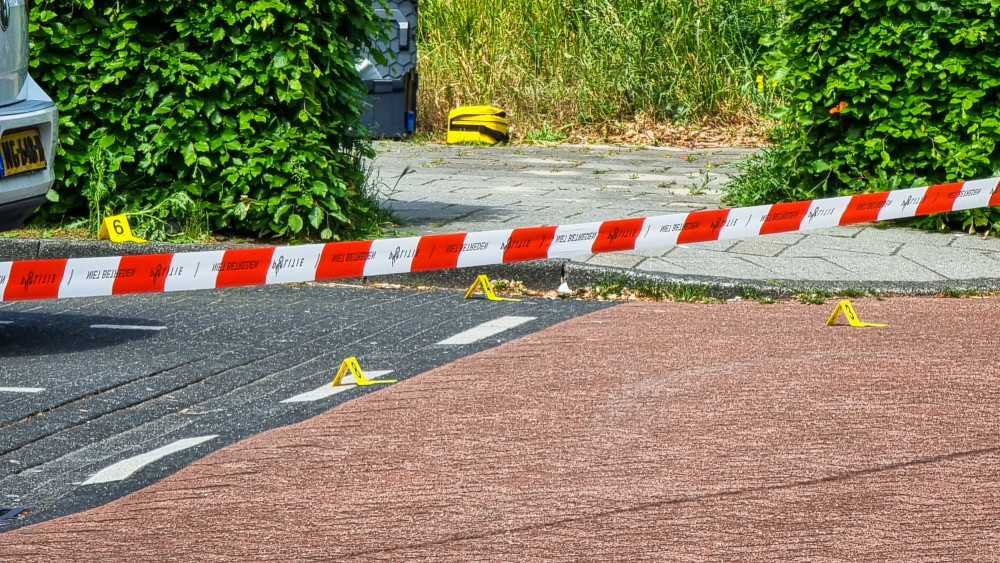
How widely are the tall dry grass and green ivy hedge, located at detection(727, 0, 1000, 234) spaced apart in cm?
689

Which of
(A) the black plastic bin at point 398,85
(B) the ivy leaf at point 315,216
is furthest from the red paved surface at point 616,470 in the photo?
(A) the black plastic bin at point 398,85

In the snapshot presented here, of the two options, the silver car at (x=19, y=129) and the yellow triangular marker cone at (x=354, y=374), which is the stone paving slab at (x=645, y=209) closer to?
the yellow triangular marker cone at (x=354, y=374)

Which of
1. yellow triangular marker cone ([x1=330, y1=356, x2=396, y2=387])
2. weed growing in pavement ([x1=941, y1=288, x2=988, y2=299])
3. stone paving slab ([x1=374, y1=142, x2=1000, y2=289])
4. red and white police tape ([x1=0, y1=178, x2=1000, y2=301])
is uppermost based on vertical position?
red and white police tape ([x1=0, y1=178, x2=1000, y2=301])

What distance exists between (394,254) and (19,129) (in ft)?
5.67

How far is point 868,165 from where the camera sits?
8.43m

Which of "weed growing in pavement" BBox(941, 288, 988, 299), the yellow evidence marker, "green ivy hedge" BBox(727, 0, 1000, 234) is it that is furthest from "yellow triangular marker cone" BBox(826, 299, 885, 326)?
the yellow evidence marker

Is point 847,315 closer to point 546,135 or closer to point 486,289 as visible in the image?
point 486,289

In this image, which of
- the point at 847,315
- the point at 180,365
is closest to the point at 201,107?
the point at 180,365

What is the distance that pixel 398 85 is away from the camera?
15.3 meters

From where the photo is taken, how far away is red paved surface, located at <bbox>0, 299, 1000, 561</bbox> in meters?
3.23

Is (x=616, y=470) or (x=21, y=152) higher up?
(x=616, y=470)

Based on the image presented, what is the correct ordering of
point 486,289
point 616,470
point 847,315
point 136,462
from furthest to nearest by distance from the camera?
point 486,289 → point 847,315 → point 136,462 → point 616,470

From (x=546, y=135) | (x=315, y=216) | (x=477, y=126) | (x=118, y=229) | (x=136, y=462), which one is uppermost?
(x=136, y=462)

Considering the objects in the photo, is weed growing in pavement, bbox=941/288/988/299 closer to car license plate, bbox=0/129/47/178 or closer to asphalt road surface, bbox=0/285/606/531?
asphalt road surface, bbox=0/285/606/531
